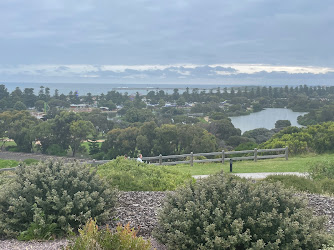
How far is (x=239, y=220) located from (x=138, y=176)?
460 centimetres

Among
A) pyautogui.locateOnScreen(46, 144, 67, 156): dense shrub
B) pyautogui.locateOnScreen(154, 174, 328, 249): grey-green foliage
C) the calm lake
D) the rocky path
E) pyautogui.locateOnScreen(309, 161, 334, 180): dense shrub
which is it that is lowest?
pyautogui.locateOnScreen(46, 144, 67, 156): dense shrub

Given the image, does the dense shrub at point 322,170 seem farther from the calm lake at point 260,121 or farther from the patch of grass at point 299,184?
the calm lake at point 260,121

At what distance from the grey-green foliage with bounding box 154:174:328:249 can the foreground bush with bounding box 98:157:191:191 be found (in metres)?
3.15

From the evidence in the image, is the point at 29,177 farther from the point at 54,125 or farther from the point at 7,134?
the point at 7,134

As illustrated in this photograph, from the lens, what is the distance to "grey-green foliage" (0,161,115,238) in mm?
5723

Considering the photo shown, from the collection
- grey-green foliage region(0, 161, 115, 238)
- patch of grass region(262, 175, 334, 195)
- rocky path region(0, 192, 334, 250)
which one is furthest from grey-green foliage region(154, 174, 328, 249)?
patch of grass region(262, 175, 334, 195)

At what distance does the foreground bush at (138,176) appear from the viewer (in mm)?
8719

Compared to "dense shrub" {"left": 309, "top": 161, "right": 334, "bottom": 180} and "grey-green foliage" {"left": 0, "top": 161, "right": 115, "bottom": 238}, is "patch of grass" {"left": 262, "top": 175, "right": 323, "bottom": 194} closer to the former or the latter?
"dense shrub" {"left": 309, "top": 161, "right": 334, "bottom": 180}

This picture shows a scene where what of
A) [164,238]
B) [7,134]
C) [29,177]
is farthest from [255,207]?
[7,134]

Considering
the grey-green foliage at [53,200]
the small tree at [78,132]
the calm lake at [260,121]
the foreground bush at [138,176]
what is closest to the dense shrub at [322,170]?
the foreground bush at [138,176]

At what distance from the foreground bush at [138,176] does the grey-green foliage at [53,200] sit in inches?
71.4

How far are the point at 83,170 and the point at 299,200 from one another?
3930 millimetres

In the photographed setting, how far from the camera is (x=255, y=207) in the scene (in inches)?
207

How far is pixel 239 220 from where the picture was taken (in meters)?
4.95
